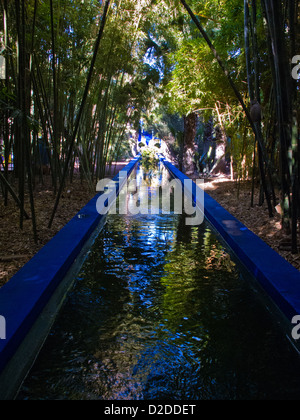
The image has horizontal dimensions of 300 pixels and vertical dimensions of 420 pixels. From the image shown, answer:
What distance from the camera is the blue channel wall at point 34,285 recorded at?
2.23 metres

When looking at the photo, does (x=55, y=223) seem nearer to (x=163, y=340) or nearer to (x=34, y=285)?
(x=34, y=285)

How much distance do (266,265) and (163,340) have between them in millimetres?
1365

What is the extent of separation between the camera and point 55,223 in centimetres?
510

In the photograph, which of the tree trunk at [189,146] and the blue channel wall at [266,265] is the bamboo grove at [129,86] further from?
the tree trunk at [189,146]

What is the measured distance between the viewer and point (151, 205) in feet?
23.9

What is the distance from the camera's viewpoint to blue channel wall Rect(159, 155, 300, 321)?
2758 millimetres

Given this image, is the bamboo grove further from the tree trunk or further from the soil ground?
the tree trunk

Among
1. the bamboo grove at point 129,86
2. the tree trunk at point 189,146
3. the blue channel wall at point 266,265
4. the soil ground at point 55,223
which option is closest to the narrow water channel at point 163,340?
the blue channel wall at point 266,265

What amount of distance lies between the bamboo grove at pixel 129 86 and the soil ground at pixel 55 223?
0.55 ft

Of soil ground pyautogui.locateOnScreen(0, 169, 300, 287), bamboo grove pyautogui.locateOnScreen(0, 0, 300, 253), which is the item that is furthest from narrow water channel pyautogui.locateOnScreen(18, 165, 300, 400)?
bamboo grove pyautogui.locateOnScreen(0, 0, 300, 253)

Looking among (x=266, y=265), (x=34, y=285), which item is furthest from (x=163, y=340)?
(x=266, y=265)

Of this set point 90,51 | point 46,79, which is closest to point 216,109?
point 90,51

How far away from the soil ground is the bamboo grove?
0.55ft

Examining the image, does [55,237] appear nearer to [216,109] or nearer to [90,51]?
Answer: [90,51]
